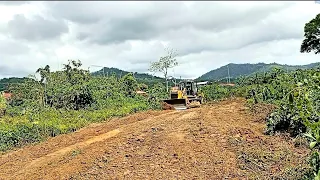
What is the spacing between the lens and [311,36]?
73.5ft

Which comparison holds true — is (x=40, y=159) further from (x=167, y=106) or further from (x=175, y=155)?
(x=167, y=106)

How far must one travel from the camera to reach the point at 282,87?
512 inches

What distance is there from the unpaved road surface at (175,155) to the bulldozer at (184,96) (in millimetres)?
5930

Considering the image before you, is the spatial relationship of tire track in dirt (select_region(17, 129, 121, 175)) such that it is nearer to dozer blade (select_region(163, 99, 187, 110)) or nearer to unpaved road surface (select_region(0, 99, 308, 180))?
unpaved road surface (select_region(0, 99, 308, 180))

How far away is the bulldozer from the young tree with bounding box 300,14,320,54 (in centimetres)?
763

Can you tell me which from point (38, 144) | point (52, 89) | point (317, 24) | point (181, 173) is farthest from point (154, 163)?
point (317, 24)

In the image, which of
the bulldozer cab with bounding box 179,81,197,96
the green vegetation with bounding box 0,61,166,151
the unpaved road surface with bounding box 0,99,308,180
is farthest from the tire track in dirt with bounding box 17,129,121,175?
the bulldozer cab with bounding box 179,81,197,96

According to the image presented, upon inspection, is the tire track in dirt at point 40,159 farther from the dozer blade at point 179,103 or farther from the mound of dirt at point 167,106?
the dozer blade at point 179,103

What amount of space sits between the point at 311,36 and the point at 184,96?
373 inches

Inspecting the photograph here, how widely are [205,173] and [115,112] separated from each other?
942 centimetres

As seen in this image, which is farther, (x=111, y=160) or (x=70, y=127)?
(x=70, y=127)

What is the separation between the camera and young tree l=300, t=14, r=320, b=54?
21.5 metres

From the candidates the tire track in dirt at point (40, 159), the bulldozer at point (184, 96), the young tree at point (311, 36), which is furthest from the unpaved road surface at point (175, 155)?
the young tree at point (311, 36)

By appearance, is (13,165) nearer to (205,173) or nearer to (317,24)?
(205,173)
